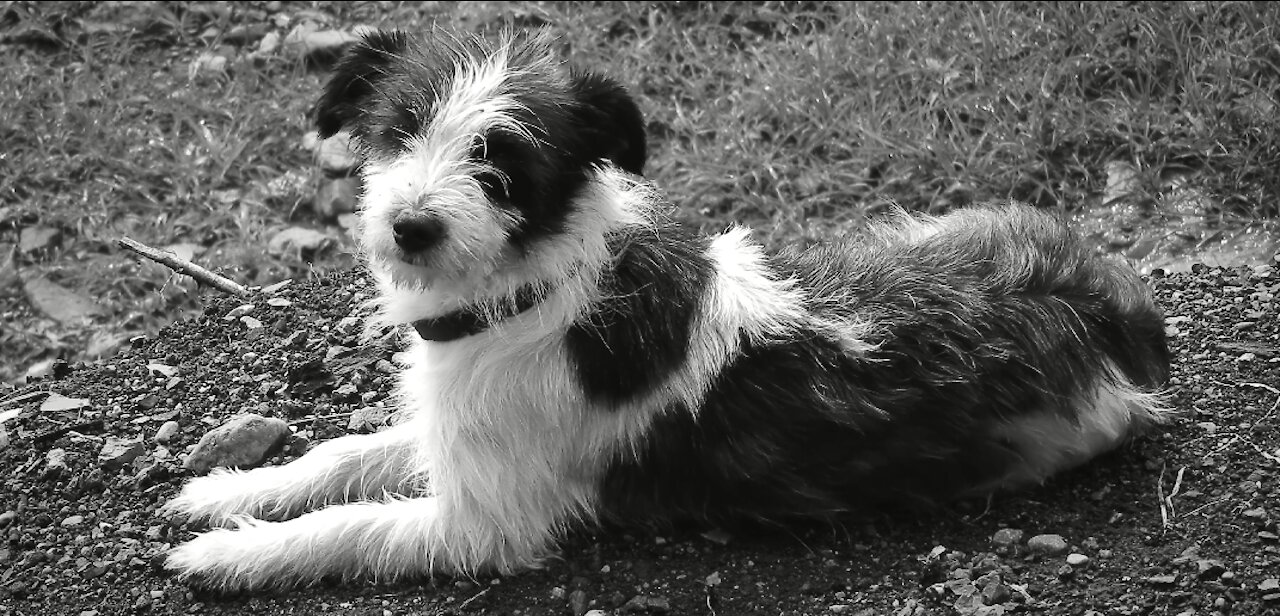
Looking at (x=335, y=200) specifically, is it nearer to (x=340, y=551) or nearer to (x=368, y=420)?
(x=368, y=420)

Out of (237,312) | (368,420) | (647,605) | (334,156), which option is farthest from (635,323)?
(334,156)

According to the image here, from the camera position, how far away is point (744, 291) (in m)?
4.66

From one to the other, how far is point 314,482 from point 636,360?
1.45 metres

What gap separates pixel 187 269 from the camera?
23.0 feet

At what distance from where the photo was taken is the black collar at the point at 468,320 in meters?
4.42

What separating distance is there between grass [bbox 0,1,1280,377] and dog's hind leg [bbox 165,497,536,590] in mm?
3022

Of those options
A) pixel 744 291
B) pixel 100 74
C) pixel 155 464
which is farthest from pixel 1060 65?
pixel 100 74

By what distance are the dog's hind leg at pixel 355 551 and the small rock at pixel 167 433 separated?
3.19 ft

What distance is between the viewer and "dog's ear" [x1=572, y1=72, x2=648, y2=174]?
14.4 feet

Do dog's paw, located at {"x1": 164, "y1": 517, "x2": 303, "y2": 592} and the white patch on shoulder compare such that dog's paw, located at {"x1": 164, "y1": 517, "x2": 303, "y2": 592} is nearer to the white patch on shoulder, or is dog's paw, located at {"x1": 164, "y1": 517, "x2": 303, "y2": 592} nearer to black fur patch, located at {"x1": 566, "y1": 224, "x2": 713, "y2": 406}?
black fur patch, located at {"x1": 566, "y1": 224, "x2": 713, "y2": 406}

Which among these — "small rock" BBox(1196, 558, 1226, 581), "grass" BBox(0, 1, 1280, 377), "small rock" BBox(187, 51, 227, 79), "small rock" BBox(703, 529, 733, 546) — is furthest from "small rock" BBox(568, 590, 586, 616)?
"small rock" BBox(187, 51, 227, 79)

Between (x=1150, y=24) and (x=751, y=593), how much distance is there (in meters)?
4.85

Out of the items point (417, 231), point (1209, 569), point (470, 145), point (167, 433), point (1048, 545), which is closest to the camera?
point (417, 231)

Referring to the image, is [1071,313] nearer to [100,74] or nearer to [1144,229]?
[1144,229]
